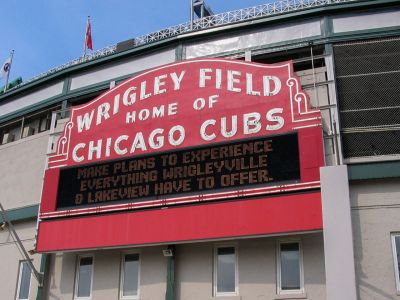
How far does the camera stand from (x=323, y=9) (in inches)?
589

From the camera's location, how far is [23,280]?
54.6 ft

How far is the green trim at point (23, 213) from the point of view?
16845mm

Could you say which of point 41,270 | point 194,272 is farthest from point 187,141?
point 41,270

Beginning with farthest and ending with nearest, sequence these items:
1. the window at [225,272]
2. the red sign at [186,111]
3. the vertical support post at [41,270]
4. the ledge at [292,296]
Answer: the vertical support post at [41,270] → the red sign at [186,111] → the window at [225,272] → the ledge at [292,296]

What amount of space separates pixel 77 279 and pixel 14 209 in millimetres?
3880

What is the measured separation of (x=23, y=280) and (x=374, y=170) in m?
10.6

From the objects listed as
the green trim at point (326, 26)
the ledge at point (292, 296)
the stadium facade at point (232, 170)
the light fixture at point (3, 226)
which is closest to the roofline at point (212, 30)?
the stadium facade at point (232, 170)

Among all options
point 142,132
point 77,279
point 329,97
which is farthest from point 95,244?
point 329,97

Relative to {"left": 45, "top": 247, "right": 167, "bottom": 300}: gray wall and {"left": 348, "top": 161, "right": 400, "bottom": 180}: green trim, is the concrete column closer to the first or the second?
{"left": 348, "top": 161, "right": 400, "bottom": 180}: green trim

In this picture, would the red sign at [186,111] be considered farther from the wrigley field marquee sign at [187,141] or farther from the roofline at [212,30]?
the roofline at [212,30]

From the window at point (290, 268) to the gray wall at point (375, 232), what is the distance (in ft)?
4.33

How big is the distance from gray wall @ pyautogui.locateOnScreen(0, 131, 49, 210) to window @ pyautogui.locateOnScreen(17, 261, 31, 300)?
1947mm

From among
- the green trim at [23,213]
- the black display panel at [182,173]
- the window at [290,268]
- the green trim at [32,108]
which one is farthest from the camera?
the green trim at [32,108]

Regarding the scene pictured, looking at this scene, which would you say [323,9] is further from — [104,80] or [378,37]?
[104,80]
